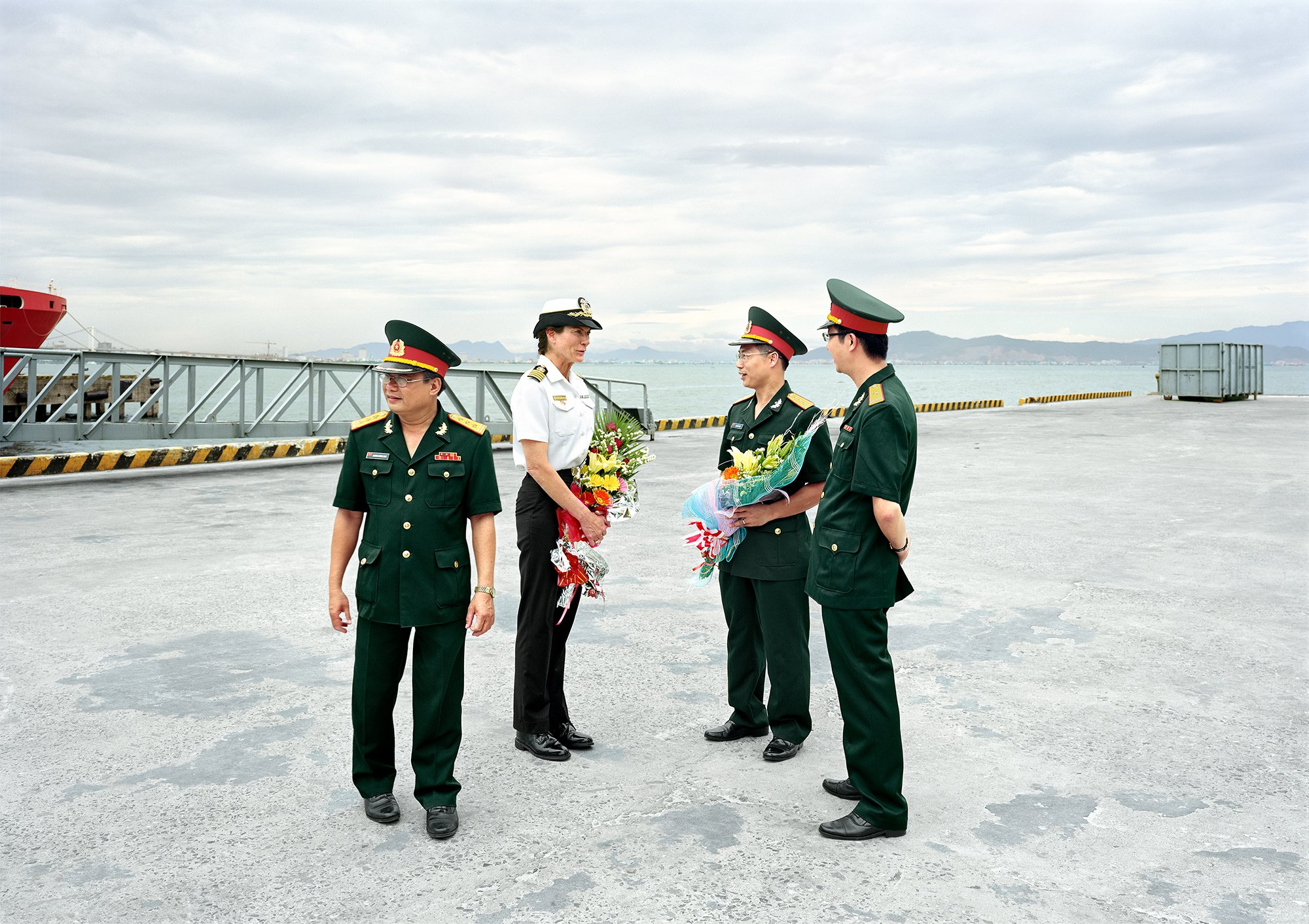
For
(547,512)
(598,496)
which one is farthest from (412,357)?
(598,496)

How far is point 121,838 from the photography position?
3127 mm

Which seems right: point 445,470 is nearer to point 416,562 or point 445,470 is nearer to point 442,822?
point 416,562

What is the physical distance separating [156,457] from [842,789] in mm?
11288

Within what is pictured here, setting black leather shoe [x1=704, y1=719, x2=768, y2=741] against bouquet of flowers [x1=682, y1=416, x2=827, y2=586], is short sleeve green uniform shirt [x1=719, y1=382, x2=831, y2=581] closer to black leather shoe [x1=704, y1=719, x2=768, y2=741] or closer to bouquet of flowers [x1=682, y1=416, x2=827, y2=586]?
bouquet of flowers [x1=682, y1=416, x2=827, y2=586]

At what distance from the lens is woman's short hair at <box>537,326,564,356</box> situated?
13.3 ft

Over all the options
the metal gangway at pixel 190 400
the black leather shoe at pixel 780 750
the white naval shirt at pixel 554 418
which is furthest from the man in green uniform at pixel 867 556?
the metal gangway at pixel 190 400

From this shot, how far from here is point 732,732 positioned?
159 inches

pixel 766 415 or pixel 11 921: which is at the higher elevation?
pixel 766 415

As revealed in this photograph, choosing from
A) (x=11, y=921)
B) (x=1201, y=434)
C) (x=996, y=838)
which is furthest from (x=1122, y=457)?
(x=11, y=921)

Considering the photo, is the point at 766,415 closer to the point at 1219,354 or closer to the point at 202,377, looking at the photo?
the point at 1219,354

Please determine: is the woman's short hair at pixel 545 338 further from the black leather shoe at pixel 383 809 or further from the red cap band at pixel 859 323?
the black leather shoe at pixel 383 809

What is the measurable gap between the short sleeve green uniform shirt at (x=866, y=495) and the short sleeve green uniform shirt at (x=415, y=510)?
3.86 ft

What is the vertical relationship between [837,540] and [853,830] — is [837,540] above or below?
above

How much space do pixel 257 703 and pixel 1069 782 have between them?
11.1 feet
